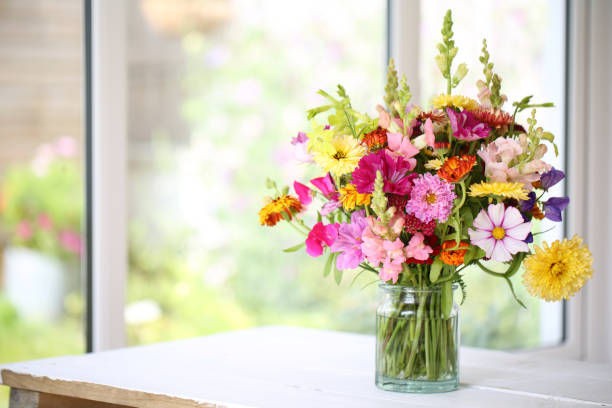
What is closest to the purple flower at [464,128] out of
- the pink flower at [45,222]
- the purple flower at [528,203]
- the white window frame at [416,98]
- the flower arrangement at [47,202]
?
the purple flower at [528,203]

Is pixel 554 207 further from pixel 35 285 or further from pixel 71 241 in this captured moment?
pixel 35 285

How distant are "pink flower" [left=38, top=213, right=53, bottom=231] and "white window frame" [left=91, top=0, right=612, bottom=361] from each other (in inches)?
9.6

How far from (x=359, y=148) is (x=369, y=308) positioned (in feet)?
4.34

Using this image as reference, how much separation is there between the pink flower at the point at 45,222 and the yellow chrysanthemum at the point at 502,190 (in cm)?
115

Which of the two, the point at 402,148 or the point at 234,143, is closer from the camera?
the point at 402,148

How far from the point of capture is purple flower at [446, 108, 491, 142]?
38.8 inches

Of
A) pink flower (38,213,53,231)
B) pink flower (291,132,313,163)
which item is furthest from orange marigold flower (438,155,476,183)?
pink flower (38,213,53,231)

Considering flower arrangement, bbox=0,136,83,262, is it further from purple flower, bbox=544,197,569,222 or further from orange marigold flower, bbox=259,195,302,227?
purple flower, bbox=544,197,569,222

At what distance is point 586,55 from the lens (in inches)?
93.4

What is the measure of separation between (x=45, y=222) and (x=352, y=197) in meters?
1.04

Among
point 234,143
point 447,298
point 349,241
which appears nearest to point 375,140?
point 349,241

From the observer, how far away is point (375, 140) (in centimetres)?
102

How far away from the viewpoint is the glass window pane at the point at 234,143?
2143mm

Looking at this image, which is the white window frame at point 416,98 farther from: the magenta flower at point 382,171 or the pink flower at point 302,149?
the magenta flower at point 382,171
